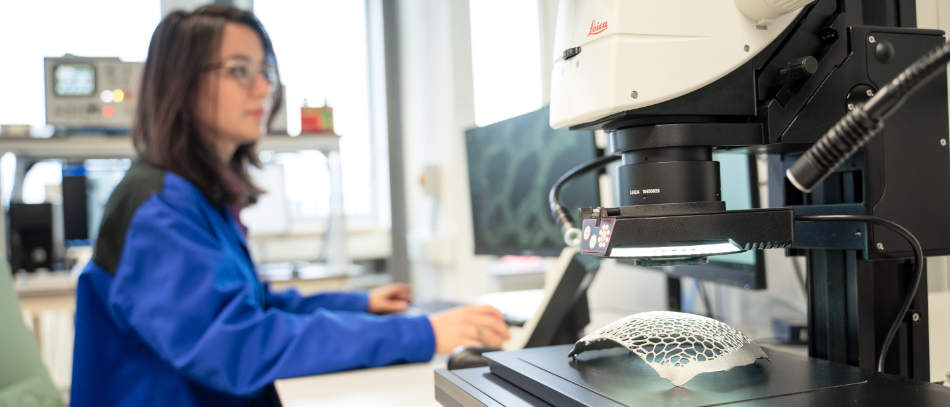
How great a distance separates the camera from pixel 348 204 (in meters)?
3.49

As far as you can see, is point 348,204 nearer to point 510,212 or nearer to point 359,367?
point 510,212

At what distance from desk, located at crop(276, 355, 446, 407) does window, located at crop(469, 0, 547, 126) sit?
1.70 metres

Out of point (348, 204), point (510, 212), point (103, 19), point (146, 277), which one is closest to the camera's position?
point (146, 277)

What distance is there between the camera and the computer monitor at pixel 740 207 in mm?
851

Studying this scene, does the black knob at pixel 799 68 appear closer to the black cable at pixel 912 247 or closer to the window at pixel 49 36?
the black cable at pixel 912 247

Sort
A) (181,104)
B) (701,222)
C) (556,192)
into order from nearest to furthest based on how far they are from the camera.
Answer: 1. (701,222)
2. (556,192)
3. (181,104)

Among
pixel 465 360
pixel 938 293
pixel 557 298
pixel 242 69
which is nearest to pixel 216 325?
pixel 465 360

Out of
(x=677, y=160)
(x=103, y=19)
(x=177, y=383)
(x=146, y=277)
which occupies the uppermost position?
(x=103, y=19)

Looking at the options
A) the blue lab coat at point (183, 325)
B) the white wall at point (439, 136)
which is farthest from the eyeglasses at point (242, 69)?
the white wall at point (439, 136)

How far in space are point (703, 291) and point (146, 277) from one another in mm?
899

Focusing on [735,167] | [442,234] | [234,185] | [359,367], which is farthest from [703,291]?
[442,234]

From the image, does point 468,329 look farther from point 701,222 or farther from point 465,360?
point 701,222

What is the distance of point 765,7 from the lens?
0.49 m

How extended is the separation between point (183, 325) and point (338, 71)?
2720mm
